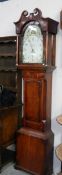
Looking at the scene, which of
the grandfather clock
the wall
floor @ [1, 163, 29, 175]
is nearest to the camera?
the grandfather clock

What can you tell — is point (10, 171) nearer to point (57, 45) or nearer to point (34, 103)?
point (34, 103)

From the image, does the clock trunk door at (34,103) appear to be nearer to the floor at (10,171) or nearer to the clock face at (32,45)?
the clock face at (32,45)

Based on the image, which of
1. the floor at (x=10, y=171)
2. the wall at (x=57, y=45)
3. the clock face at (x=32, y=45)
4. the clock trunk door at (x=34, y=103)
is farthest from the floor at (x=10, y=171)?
the clock face at (x=32, y=45)

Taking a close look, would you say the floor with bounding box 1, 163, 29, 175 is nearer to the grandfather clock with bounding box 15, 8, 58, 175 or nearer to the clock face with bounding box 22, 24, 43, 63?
the grandfather clock with bounding box 15, 8, 58, 175

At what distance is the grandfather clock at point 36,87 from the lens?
2639 millimetres

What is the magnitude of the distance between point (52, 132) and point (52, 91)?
494 mm

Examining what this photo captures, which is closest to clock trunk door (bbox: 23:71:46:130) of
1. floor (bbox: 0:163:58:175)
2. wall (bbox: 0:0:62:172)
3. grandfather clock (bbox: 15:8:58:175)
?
grandfather clock (bbox: 15:8:58:175)

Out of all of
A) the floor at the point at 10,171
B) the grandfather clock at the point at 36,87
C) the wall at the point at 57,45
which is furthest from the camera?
the floor at the point at 10,171

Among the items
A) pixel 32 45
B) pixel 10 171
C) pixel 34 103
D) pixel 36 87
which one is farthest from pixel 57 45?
pixel 10 171

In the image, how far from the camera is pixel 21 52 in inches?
112

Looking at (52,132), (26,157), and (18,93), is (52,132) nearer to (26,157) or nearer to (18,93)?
→ (26,157)

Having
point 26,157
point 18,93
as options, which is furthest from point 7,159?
point 18,93

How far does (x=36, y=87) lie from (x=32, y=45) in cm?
49

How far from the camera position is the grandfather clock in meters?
2.64
